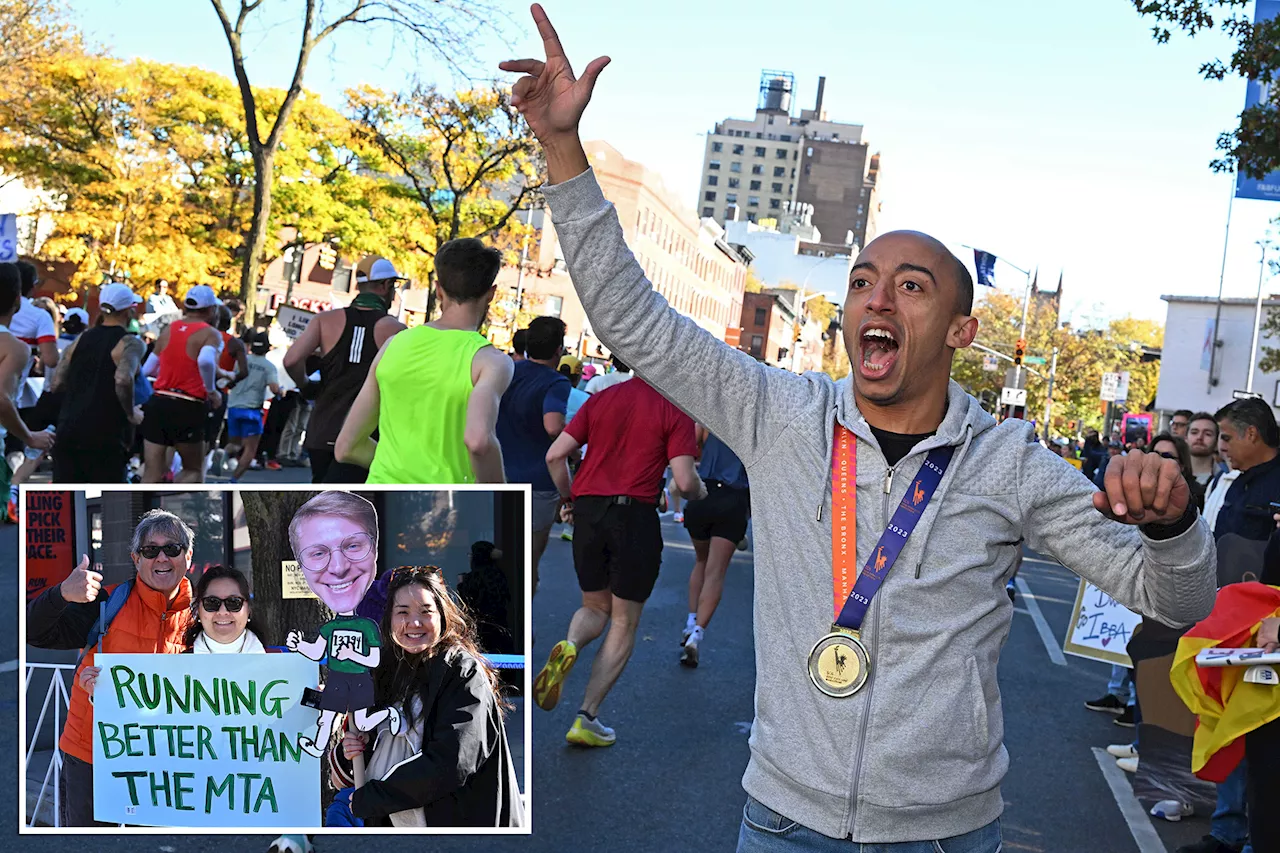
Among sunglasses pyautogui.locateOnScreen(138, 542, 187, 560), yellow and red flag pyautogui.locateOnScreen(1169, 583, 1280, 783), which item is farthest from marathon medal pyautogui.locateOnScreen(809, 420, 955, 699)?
yellow and red flag pyautogui.locateOnScreen(1169, 583, 1280, 783)

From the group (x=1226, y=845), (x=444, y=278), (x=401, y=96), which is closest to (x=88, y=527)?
(x=444, y=278)

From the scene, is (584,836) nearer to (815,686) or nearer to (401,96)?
(815,686)

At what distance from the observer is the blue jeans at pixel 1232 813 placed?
5965 millimetres

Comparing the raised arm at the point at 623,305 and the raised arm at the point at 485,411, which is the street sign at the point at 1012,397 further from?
the raised arm at the point at 623,305

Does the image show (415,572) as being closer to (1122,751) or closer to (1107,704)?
(1122,751)

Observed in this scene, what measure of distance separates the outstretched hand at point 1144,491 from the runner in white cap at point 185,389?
8.61 metres

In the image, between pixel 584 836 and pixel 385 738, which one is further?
pixel 584 836

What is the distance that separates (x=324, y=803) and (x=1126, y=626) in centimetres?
730

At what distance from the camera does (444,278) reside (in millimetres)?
5184

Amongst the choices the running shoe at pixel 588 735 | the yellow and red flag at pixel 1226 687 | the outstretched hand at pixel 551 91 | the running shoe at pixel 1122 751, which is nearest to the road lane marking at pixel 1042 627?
the running shoe at pixel 1122 751

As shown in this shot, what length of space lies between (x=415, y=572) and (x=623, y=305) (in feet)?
2.50

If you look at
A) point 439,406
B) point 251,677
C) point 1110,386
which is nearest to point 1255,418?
point 439,406

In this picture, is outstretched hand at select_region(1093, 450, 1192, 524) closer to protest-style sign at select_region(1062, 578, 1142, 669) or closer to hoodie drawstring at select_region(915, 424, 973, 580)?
hoodie drawstring at select_region(915, 424, 973, 580)

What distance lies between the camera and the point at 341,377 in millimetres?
7203
